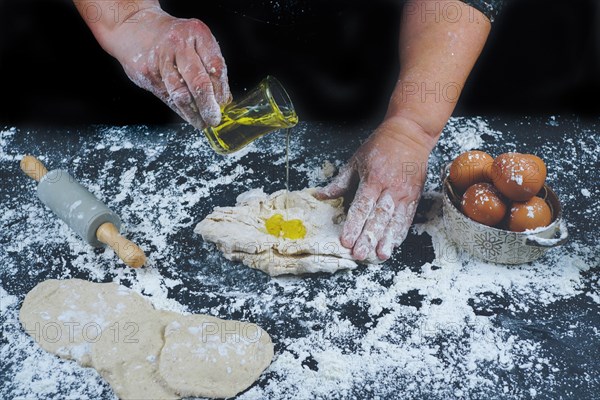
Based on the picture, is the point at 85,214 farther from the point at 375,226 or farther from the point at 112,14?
the point at 375,226

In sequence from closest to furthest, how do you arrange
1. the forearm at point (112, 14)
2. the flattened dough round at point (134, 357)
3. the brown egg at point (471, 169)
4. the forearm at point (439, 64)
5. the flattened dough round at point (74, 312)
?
the flattened dough round at point (134, 357) < the flattened dough round at point (74, 312) < the brown egg at point (471, 169) < the forearm at point (112, 14) < the forearm at point (439, 64)

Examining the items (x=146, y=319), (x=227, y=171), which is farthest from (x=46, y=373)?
(x=227, y=171)

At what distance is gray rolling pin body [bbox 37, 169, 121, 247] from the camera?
182cm

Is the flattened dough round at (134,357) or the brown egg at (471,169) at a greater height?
the brown egg at (471,169)

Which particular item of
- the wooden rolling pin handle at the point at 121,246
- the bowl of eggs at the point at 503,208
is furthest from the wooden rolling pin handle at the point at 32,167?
the bowl of eggs at the point at 503,208

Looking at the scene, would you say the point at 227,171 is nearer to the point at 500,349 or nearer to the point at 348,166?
the point at 348,166

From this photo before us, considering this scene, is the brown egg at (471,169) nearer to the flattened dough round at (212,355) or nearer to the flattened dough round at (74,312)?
the flattened dough round at (212,355)

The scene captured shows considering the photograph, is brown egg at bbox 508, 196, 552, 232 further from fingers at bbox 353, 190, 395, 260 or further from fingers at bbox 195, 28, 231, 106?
fingers at bbox 195, 28, 231, 106

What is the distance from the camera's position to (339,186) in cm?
196

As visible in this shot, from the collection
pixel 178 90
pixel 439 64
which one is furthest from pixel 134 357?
pixel 439 64

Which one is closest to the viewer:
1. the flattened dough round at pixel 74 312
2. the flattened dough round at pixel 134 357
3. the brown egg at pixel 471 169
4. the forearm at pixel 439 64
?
the flattened dough round at pixel 134 357

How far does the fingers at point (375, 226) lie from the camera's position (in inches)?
69.9

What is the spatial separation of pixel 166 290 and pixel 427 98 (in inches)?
40.4

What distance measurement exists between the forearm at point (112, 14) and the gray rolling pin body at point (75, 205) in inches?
17.4
